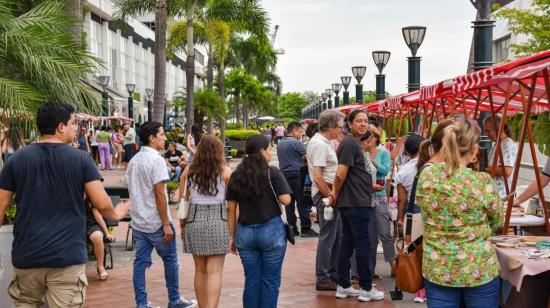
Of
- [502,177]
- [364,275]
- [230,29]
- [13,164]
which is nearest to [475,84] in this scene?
[502,177]

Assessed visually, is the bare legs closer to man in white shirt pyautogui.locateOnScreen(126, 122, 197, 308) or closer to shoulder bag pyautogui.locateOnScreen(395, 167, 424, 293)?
man in white shirt pyautogui.locateOnScreen(126, 122, 197, 308)

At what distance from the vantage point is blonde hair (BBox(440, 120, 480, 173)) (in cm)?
436

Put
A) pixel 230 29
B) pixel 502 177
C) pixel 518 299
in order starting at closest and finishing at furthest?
pixel 518 299, pixel 502 177, pixel 230 29

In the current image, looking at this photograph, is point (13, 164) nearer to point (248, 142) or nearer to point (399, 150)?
point (248, 142)

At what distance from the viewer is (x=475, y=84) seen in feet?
22.7

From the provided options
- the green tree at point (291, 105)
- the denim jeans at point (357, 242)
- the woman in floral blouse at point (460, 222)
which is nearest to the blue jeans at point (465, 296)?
the woman in floral blouse at point (460, 222)

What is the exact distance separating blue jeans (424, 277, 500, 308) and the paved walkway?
291cm

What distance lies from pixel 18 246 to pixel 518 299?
10.6 feet

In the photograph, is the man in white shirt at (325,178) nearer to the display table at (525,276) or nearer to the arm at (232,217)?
the arm at (232,217)

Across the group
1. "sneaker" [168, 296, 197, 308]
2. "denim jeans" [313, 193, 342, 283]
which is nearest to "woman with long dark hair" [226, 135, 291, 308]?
"sneaker" [168, 296, 197, 308]

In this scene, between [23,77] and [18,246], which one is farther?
[23,77]

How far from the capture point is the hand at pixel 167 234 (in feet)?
22.1

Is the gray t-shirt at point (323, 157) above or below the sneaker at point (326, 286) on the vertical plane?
above

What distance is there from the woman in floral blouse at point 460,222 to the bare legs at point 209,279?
2.47 m
